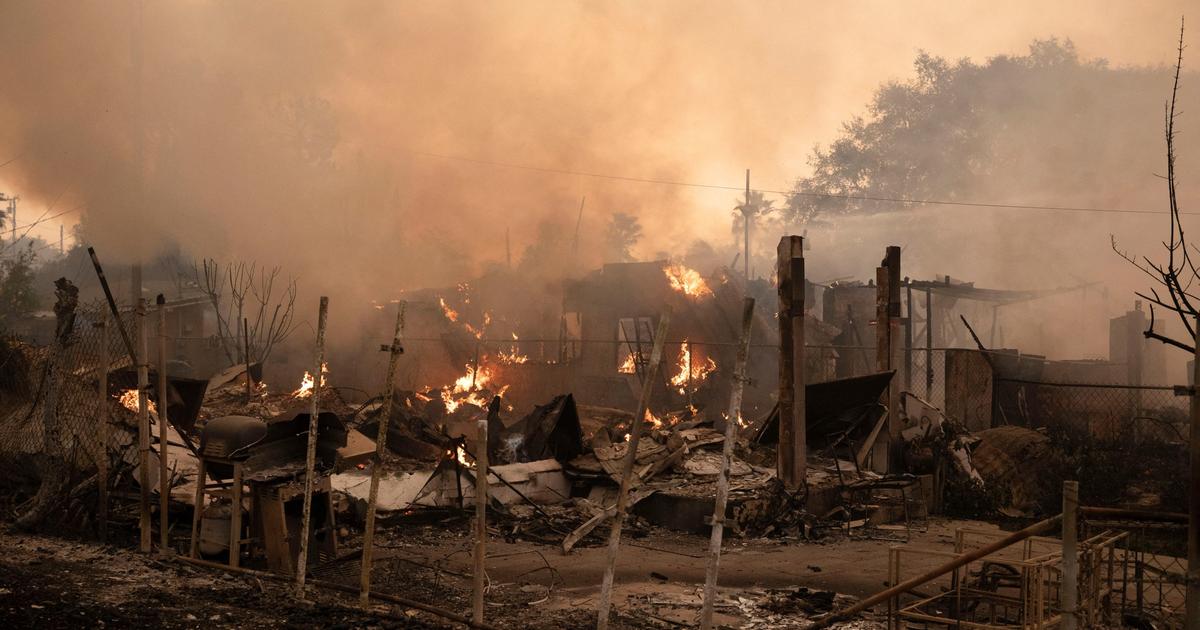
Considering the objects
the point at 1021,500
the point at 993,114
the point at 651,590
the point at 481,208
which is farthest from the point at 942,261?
the point at 651,590

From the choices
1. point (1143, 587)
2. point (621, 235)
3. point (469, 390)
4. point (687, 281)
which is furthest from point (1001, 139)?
point (1143, 587)

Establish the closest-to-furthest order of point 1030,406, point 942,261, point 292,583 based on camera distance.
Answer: point 292,583 < point 1030,406 < point 942,261

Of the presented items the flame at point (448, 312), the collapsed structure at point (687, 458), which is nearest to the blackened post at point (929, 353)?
the collapsed structure at point (687, 458)

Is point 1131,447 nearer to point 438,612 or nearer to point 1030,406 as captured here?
point 1030,406

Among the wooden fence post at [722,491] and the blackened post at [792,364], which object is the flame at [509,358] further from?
the wooden fence post at [722,491]

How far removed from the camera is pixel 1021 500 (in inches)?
530

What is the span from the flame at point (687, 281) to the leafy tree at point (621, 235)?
15.4 meters

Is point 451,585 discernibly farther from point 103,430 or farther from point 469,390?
point 469,390

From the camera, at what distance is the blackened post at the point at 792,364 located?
39.9ft

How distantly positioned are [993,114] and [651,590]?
4466cm

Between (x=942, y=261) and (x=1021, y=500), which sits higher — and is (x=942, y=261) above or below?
above

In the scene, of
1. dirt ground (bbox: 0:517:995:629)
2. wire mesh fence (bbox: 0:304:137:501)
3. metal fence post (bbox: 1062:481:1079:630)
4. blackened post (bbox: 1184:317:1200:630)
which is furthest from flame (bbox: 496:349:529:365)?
metal fence post (bbox: 1062:481:1079:630)

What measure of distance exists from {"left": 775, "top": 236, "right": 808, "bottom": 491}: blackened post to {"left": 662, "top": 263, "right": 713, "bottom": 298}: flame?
1467 centimetres

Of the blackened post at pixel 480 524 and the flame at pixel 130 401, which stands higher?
the flame at pixel 130 401
